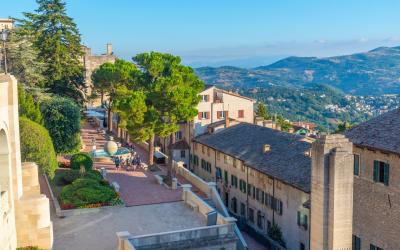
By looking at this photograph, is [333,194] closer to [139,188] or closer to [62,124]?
[139,188]

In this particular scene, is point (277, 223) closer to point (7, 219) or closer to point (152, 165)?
point (152, 165)

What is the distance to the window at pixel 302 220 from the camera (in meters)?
31.5

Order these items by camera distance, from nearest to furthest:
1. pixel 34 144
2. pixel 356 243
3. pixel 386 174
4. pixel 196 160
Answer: pixel 386 174 < pixel 356 243 < pixel 34 144 < pixel 196 160

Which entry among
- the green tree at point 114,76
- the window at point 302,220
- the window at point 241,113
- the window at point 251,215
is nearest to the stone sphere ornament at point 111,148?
the green tree at point 114,76

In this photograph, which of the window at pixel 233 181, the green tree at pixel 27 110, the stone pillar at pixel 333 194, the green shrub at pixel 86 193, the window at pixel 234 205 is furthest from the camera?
the window at pixel 234 205

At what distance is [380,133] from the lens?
26.5 meters

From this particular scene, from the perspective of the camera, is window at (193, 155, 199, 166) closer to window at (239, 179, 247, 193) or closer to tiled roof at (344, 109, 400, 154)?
window at (239, 179, 247, 193)

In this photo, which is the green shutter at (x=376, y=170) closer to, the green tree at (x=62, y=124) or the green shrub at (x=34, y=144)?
the green shrub at (x=34, y=144)

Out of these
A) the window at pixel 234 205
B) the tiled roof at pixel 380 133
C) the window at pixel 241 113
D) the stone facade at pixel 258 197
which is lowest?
the window at pixel 234 205

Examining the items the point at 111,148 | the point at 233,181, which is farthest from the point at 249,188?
the point at 111,148

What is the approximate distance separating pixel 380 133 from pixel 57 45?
44.4 metres

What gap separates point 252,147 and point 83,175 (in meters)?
15.4

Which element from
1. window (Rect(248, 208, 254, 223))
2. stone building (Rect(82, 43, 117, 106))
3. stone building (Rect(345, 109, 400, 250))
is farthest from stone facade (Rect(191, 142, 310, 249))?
stone building (Rect(82, 43, 117, 106))

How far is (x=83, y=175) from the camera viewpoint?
3756 centimetres
